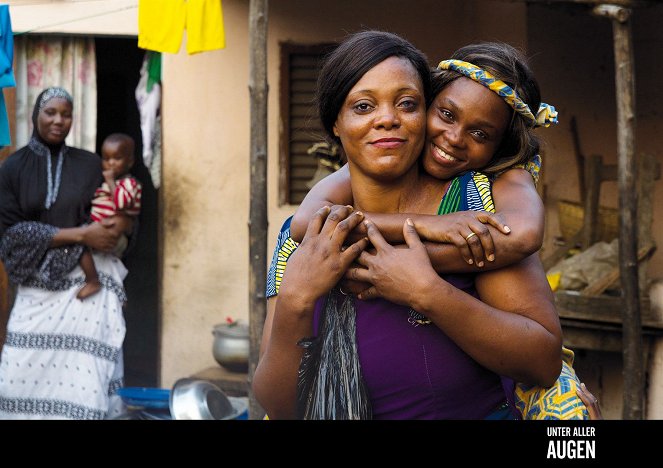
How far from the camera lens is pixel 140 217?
28.6ft

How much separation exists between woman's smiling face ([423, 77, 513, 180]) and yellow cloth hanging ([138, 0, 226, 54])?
12.9 ft

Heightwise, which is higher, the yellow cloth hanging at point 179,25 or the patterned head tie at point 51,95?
the yellow cloth hanging at point 179,25

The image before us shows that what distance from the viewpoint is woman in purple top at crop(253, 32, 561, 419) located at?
195cm

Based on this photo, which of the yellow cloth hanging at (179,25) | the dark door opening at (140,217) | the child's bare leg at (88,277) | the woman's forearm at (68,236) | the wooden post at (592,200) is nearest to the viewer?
the yellow cloth hanging at (179,25)

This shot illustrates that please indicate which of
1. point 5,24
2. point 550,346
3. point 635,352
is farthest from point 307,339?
point 5,24

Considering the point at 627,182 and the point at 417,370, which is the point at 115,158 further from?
the point at 417,370

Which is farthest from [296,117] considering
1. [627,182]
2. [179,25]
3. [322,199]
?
[322,199]

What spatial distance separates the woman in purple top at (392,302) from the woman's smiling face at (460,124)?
0.36ft

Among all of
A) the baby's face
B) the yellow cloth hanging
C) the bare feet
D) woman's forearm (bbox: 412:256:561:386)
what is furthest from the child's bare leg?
woman's forearm (bbox: 412:256:561:386)

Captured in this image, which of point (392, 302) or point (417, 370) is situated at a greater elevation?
point (392, 302)

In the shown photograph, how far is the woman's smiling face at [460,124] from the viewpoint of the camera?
2.15m

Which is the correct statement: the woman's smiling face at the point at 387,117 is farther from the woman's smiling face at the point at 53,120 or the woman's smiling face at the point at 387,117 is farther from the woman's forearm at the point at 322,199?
the woman's smiling face at the point at 53,120

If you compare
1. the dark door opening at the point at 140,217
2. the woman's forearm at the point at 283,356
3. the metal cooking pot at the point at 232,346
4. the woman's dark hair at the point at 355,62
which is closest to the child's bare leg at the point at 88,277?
the metal cooking pot at the point at 232,346

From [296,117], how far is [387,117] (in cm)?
519
